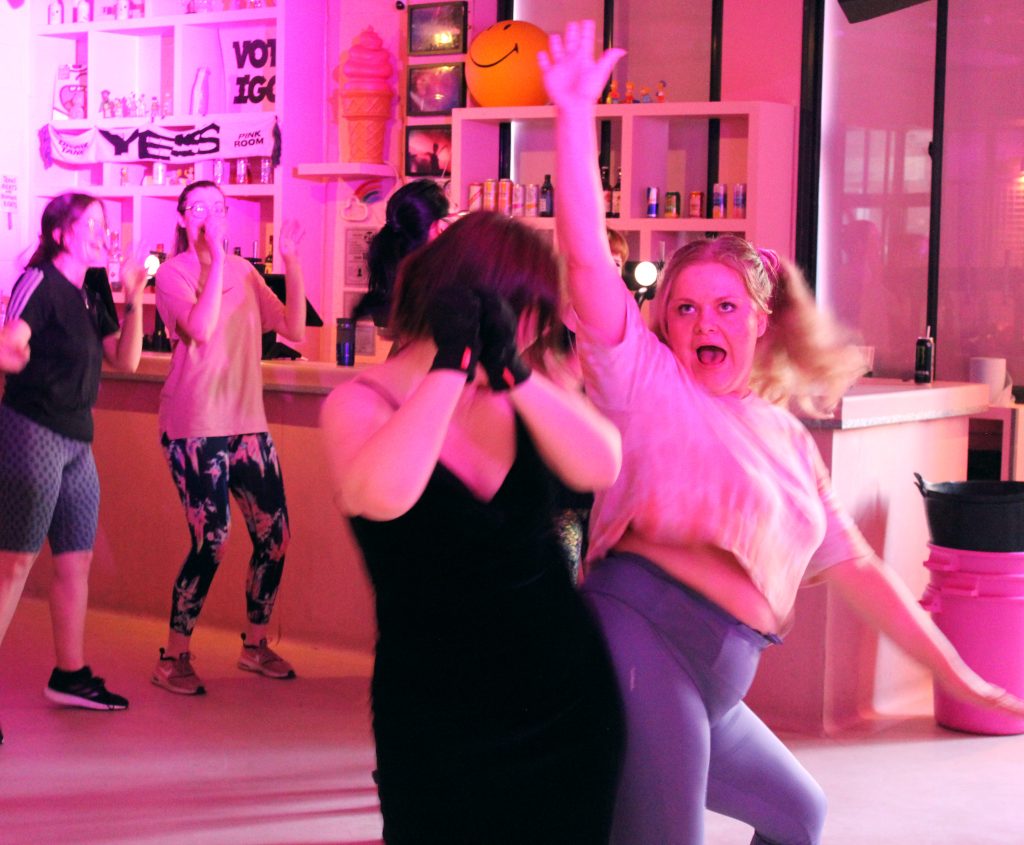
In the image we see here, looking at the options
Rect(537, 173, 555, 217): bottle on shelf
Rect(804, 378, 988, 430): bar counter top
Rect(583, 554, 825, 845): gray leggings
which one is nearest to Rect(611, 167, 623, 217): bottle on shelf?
Rect(537, 173, 555, 217): bottle on shelf

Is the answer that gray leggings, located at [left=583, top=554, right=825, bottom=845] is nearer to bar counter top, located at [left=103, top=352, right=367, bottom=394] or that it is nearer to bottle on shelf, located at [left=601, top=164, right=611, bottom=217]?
bar counter top, located at [left=103, top=352, right=367, bottom=394]

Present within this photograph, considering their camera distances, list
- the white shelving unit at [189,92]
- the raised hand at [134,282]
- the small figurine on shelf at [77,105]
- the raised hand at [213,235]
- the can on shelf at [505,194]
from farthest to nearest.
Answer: the small figurine on shelf at [77,105] → the white shelving unit at [189,92] → the can on shelf at [505,194] → the raised hand at [213,235] → the raised hand at [134,282]

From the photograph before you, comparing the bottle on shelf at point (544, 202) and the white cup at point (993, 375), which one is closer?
the white cup at point (993, 375)

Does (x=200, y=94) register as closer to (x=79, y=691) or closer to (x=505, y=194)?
(x=505, y=194)

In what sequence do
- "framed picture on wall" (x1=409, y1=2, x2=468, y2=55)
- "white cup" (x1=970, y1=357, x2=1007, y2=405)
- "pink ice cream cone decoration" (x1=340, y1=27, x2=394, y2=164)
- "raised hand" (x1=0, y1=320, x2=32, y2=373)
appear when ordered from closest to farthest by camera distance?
"raised hand" (x1=0, y1=320, x2=32, y2=373) < "white cup" (x1=970, y1=357, x2=1007, y2=405) < "framed picture on wall" (x1=409, y1=2, x2=468, y2=55) < "pink ice cream cone decoration" (x1=340, y1=27, x2=394, y2=164)

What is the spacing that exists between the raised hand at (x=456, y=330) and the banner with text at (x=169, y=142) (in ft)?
20.5

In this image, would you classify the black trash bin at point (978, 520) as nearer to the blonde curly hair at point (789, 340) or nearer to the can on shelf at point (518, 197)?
the blonde curly hair at point (789, 340)

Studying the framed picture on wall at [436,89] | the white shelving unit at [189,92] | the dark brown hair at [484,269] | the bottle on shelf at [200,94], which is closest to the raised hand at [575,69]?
the dark brown hair at [484,269]

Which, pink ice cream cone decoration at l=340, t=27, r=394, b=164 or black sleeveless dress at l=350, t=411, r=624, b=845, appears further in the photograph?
pink ice cream cone decoration at l=340, t=27, r=394, b=164

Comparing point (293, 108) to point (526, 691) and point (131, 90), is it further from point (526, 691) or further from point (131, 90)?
point (526, 691)

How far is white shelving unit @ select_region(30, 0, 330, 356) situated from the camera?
24.5 ft

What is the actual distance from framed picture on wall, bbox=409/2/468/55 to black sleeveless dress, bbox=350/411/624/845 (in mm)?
5923

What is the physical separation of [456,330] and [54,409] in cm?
264

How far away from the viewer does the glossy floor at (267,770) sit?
10.7 ft
